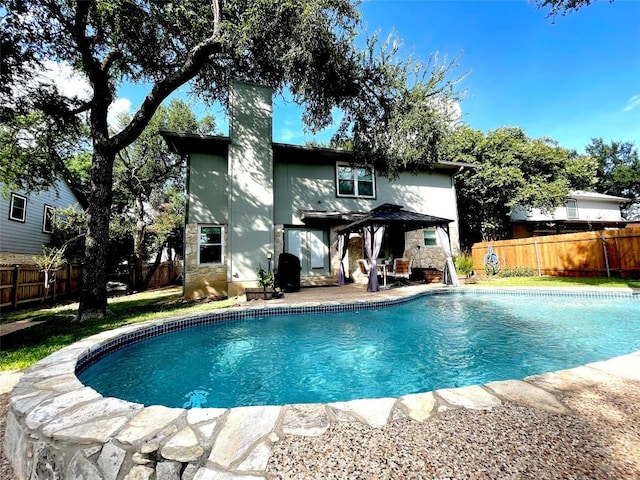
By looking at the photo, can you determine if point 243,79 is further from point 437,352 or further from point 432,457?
point 432,457

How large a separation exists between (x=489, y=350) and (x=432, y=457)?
3.62 metres

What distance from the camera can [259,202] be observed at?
1054 centimetres

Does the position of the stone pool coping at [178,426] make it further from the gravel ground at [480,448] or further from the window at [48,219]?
the window at [48,219]

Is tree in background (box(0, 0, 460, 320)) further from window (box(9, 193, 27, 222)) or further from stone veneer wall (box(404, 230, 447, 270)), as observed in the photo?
window (box(9, 193, 27, 222))

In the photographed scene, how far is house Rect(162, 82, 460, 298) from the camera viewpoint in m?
10.2

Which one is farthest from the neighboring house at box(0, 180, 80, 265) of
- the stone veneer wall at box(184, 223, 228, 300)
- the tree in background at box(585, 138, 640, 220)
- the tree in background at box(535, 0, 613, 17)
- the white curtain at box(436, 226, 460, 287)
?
the tree in background at box(585, 138, 640, 220)

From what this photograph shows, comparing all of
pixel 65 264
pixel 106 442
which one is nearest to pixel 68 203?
pixel 65 264

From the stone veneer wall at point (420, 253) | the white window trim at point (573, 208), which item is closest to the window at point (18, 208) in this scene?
the stone veneer wall at point (420, 253)

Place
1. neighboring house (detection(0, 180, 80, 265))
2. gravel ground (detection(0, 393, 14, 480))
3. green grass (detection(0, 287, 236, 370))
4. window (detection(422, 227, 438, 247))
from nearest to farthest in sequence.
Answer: gravel ground (detection(0, 393, 14, 480)) < green grass (detection(0, 287, 236, 370)) < neighboring house (detection(0, 180, 80, 265)) < window (detection(422, 227, 438, 247))

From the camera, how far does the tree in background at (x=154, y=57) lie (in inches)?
261

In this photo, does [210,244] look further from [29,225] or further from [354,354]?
[29,225]

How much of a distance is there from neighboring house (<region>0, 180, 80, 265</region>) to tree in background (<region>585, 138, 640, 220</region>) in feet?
161

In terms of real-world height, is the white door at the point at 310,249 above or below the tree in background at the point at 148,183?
below

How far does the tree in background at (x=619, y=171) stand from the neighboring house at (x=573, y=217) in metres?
12.3
